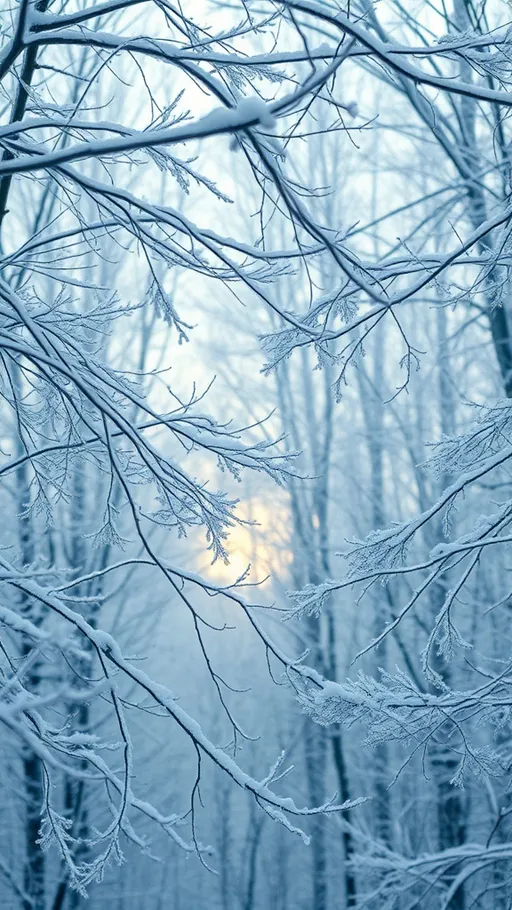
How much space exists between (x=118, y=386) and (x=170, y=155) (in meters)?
0.94

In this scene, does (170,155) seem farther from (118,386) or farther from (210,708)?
(210,708)

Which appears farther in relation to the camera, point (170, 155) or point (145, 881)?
point (145, 881)

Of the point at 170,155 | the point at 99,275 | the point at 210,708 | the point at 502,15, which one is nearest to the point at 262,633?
the point at 170,155

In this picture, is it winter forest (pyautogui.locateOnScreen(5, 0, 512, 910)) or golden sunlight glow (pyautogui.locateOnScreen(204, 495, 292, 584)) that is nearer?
winter forest (pyautogui.locateOnScreen(5, 0, 512, 910))

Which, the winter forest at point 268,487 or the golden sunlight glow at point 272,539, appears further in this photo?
the golden sunlight glow at point 272,539

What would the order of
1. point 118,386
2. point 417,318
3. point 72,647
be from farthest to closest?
point 417,318 < point 118,386 < point 72,647

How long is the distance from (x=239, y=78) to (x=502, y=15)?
16.3 ft

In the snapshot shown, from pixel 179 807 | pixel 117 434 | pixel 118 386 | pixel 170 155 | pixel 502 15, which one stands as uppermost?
pixel 502 15

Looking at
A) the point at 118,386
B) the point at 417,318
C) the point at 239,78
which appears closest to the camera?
the point at 239,78

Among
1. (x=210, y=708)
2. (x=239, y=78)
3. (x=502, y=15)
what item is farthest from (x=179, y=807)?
(x=239, y=78)

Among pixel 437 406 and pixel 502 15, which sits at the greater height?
pixel 502 15

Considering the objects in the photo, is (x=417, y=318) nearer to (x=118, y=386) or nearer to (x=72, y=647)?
(x=118, y=386)

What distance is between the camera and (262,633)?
3.26 m

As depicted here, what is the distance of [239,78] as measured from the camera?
317 cm
